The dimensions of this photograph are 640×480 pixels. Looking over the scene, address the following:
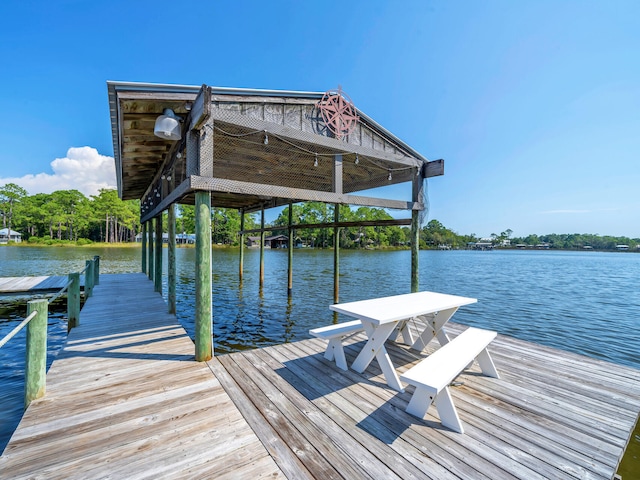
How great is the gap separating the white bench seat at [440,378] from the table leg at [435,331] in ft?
3.15

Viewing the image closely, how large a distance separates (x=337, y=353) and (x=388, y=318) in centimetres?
117

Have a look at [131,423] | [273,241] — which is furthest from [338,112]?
[273,241]

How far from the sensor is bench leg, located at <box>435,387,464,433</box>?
2.34 m

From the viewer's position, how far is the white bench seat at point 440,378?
222cm

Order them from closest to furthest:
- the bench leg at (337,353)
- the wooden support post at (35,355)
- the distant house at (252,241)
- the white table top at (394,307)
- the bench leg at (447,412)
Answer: the bench leg at (447,412) → the wooden support post at (35,355) → the white table top at (394,307) → the bench leg at (337,353) → the distant house at (252,241)

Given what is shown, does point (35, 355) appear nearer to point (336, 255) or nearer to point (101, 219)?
point (336, 255)

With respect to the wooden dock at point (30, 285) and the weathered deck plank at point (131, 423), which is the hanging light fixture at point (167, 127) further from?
the wooden dock at point (30, 285)

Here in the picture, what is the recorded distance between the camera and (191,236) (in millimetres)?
57844

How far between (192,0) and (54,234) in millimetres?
62299

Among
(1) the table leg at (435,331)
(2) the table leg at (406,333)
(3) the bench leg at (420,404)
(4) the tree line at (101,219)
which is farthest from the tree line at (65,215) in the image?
(3) the bench leg at (420,404)

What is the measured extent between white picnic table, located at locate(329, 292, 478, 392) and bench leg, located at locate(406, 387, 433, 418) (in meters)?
0.39

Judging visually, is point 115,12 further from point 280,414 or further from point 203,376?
point 280,414

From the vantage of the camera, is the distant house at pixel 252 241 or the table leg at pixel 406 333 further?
the distant house at pixel 252 241

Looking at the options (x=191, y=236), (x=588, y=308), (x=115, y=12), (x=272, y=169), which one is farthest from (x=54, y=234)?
(x=588, y=308)
